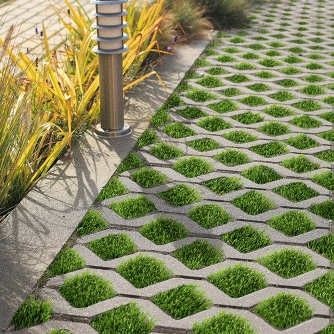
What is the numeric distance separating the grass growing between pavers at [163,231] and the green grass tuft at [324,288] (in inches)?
28.3

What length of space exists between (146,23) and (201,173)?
2.29 m

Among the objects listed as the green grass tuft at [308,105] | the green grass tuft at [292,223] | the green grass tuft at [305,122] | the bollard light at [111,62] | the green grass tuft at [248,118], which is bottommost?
the green grass tuft at [308,105]

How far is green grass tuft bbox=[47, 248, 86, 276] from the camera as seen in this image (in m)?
3.06

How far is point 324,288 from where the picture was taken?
2963 mm

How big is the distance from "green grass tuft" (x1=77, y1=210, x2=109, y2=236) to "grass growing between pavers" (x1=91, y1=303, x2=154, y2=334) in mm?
697

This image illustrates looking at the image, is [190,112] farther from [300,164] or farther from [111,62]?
[300,164]

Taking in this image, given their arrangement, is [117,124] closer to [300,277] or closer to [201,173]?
[201,173]

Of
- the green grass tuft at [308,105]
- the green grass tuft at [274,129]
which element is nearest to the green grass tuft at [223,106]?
the green grass tuft at [274,129]

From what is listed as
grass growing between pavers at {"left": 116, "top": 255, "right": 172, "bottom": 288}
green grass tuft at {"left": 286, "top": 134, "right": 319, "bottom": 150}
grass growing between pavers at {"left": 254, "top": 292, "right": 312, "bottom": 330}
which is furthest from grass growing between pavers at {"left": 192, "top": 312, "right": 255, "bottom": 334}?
green grass tuft at {"left": 286, "top": 134, "right": 319, "bottom": 150}

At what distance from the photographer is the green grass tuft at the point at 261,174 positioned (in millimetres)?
4000

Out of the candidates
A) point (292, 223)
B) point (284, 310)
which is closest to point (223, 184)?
point (292, 223)

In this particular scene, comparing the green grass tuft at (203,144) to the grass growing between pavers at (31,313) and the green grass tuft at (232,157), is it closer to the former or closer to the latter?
the green grass tuft at (232,157)

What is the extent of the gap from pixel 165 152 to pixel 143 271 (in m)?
1.40

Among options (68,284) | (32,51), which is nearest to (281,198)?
(68,284)
